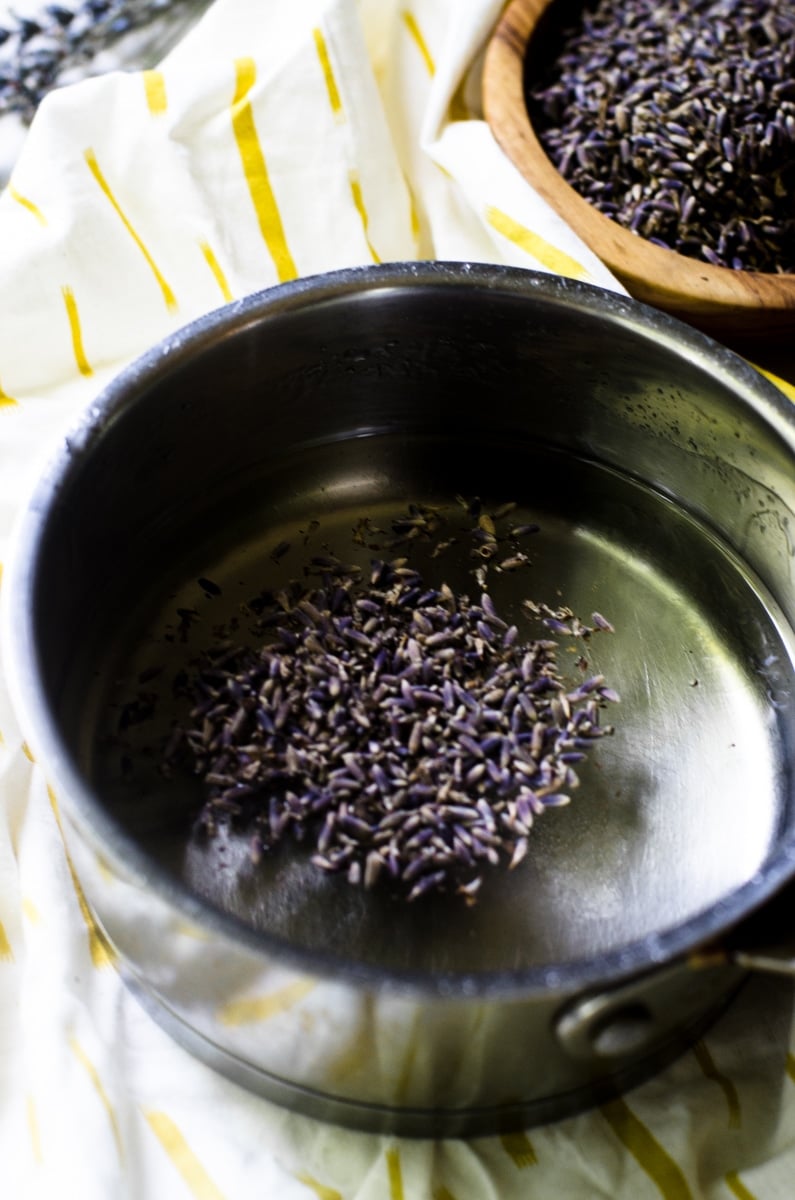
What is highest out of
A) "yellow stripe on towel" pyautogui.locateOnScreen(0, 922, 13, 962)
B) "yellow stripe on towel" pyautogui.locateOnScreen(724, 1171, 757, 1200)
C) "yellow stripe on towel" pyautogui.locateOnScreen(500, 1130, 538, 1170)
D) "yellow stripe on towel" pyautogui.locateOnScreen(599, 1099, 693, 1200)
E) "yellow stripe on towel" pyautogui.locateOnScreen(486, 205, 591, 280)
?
"yellow stripe on towel" pyautogui.locateOnScreen(486, 205, 591, 280)

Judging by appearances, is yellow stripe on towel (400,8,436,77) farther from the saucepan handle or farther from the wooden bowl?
the saucepan handle

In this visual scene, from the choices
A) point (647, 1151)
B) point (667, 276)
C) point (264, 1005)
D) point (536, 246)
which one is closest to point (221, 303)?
point (536, 246)

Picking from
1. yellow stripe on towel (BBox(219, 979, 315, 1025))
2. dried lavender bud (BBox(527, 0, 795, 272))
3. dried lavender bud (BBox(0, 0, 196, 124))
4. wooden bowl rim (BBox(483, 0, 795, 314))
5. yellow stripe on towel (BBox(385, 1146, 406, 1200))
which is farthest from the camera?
dried lavender bud (BBox(0, 0, 196, 124))

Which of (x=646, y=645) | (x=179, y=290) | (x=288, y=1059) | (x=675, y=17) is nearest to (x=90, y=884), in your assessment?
(x=288, y=1059)

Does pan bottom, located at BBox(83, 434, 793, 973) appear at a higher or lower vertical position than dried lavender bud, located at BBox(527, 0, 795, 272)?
lower

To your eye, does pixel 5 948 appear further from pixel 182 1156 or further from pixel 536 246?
pixel 536 246

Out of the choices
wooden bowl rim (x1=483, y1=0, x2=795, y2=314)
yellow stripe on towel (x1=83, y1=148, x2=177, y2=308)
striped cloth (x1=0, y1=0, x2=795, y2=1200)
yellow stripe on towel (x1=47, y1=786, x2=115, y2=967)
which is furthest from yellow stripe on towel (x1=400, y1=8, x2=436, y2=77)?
yellow stripe on towel (x1=47, y1=786, x2=115, y2=967)
